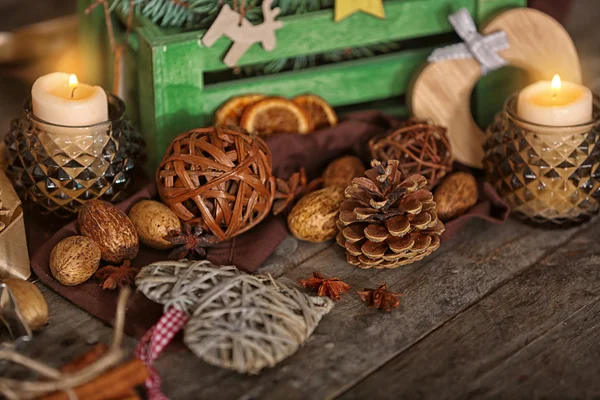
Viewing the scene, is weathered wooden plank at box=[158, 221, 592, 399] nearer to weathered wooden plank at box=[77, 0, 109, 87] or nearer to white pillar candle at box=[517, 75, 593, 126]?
white pillar candle at box=[517, 75, 593, 126]

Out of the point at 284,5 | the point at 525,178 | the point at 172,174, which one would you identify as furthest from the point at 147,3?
the point at 525,178

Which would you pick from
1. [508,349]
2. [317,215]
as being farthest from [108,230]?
[508,349]

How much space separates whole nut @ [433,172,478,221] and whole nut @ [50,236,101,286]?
499mm

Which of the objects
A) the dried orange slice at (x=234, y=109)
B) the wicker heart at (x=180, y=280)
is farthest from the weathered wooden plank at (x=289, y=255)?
the dried orange slice at (x=234, y=109)

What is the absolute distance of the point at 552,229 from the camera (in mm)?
1283

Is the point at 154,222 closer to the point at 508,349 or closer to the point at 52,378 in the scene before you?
the point at 52,378

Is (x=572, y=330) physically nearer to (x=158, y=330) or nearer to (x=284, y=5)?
(x=158, y=330)

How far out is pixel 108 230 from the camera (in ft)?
3.75

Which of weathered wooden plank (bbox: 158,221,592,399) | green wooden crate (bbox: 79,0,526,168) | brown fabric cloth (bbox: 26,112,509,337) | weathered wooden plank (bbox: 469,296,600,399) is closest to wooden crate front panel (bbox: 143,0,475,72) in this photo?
green wooden crate (bbox: 79,0,526,168)

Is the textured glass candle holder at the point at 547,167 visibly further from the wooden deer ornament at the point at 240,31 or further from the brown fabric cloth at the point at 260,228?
the wooden deer ornament at the point at 240,31

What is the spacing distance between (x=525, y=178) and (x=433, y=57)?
0.26 metres

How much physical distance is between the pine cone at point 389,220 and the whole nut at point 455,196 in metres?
0.11

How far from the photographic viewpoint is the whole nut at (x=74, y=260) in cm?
111

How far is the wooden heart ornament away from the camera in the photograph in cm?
138
